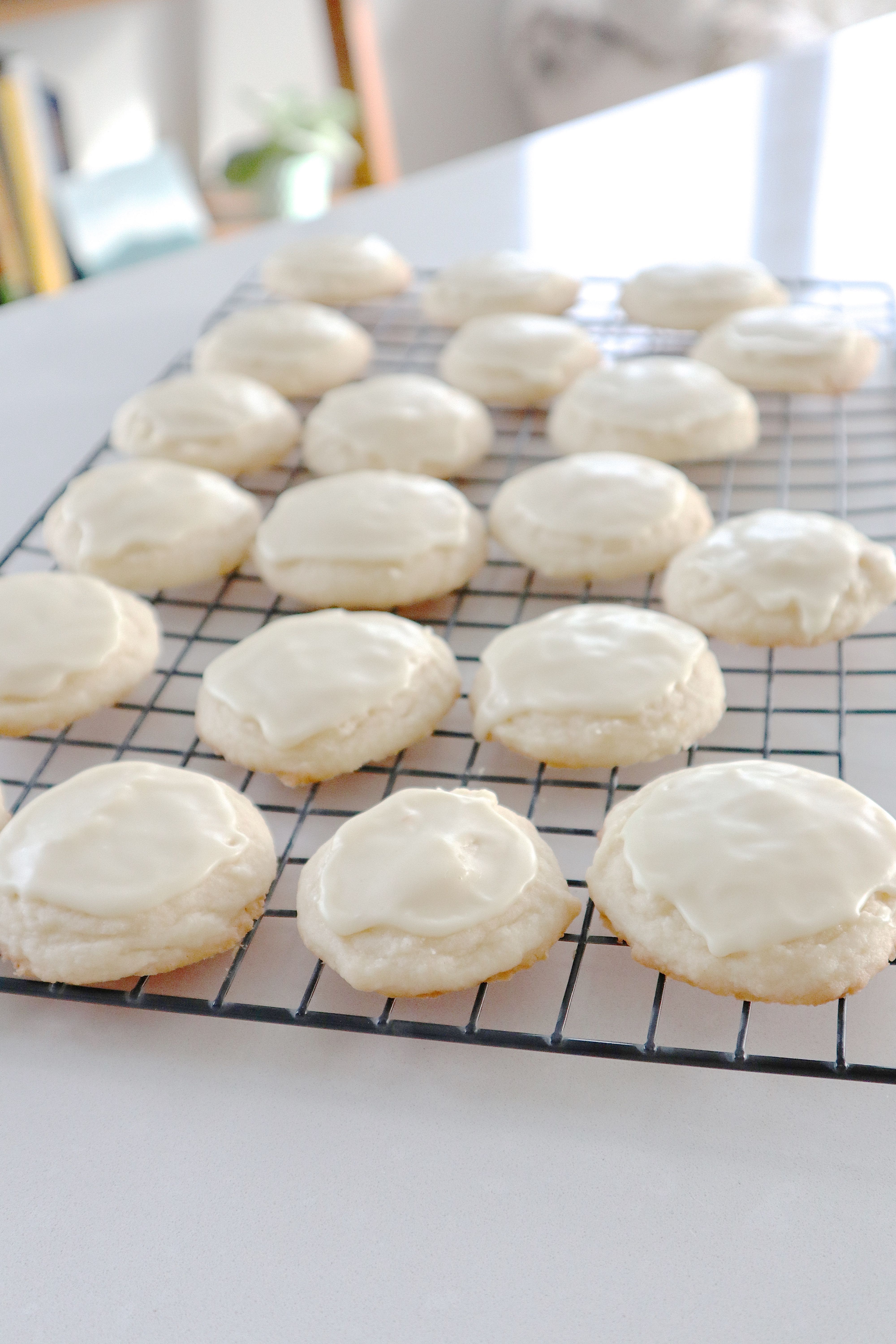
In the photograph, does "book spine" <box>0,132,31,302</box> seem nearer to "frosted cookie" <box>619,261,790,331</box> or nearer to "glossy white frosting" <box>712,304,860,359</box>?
"frosted cookie" <box>619,261,790,331</box>

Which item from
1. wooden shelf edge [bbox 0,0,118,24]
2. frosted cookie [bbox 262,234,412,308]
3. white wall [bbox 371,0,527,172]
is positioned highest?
wooden shelf edge [bbox 0,0,118,24]

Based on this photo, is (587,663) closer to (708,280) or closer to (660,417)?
(660,417)

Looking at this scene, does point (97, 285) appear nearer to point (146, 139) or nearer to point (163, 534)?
point (163, 534)

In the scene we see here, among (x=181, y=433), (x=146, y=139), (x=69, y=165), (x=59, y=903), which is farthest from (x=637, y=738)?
(x=146, y=139)

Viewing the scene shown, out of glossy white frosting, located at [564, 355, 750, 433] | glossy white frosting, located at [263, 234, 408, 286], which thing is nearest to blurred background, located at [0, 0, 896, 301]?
glossy white frosting, located at [263, 234, 408, 286]

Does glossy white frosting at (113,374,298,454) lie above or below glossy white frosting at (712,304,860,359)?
above

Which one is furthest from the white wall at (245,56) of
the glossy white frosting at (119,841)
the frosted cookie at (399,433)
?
the glossy white frosting at (119,841)

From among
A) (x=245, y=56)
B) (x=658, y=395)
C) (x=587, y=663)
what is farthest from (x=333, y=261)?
(x=245, y=56)
